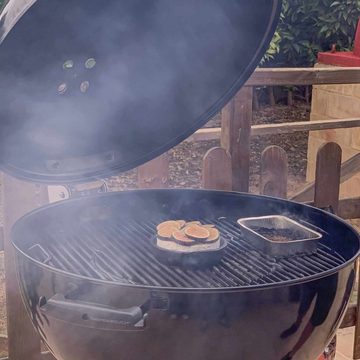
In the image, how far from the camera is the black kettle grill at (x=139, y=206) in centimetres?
164

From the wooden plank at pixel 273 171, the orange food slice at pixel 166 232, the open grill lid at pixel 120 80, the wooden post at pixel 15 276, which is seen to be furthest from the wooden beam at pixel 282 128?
the orange food slice at pixel 166 232

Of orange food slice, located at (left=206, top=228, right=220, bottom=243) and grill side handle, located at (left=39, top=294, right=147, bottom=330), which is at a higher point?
orange food slice, located at (left=206, top=228, right=220, bottom=243)

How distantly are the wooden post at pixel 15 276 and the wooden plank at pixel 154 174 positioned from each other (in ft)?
1.41

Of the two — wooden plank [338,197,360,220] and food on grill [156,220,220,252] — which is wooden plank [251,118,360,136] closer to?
wooden plank [338,197,360,220]

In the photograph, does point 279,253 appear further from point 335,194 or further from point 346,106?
point 346,106

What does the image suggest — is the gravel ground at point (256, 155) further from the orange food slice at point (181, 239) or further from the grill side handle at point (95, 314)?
the grill side handle at point (95, 314)

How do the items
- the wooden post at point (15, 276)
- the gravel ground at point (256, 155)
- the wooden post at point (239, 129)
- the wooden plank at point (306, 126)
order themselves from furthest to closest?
1. the gravel ground at point (256, 155)
2. the wooden plank at point (306, 126)
3. the wooden post at point (239, 129)
4. the wooden post at point (15, 276)

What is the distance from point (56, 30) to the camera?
180 centimetres

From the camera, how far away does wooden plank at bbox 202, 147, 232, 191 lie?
2.91 metres

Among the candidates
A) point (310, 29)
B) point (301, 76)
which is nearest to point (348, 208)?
point (301, 76)

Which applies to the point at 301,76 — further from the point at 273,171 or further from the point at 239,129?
the point at 273,171

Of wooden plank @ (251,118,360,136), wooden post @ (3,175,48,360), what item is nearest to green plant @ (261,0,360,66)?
wooden plank @ (251,118,360,136)

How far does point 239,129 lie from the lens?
3348 millimetres

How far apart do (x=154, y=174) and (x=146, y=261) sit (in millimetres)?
752
